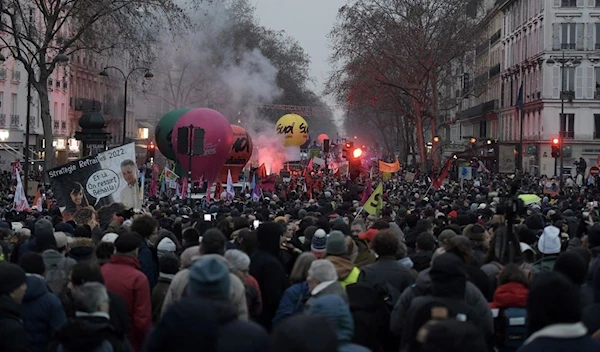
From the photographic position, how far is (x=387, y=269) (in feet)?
30.4

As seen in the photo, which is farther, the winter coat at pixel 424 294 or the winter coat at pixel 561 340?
the winter coat at pixel 424 294

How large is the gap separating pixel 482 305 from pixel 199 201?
2318cm

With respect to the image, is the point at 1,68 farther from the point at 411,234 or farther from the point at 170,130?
the point at 411,234

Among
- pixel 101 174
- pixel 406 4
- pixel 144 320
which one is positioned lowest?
pixel 144 320

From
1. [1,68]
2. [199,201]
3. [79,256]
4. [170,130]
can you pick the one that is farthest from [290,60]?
[79,256]

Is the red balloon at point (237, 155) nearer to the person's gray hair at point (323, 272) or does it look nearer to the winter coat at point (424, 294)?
the winter coat at point (424, 294)

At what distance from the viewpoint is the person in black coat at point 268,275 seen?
9570mm

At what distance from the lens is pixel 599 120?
237 feet

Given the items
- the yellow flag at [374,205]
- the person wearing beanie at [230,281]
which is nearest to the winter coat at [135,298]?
the person wearing beanie at [230,281]

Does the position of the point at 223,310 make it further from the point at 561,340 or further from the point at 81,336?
the point at 561,340

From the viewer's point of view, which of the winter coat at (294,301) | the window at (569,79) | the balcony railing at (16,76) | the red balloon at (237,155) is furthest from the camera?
the window at (569,79)

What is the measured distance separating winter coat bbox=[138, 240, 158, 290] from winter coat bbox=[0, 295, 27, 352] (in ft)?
10.5

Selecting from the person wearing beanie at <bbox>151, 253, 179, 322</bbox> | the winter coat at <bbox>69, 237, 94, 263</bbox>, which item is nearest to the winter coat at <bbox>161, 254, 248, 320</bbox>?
the person wearing beanie at <bbox>151, 253, 179, 322</bbox>

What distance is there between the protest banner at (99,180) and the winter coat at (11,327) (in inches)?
508
